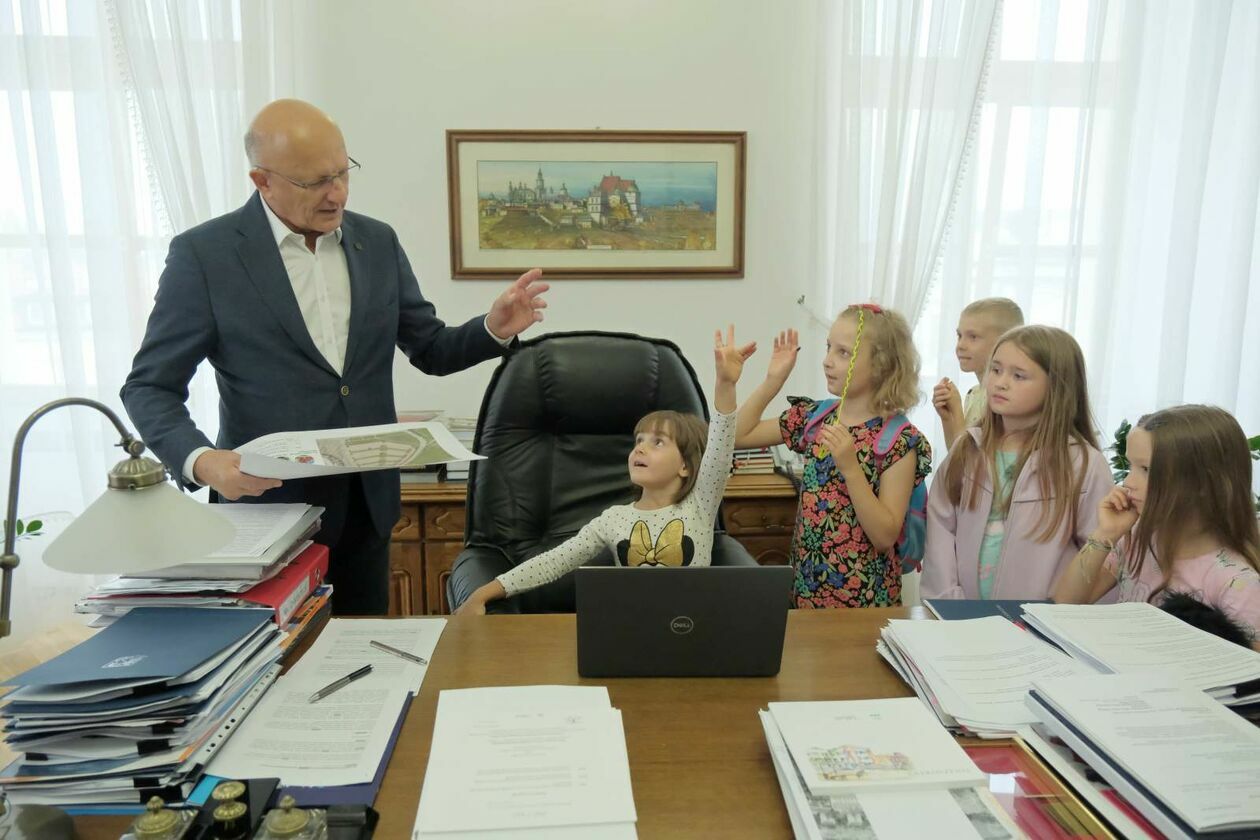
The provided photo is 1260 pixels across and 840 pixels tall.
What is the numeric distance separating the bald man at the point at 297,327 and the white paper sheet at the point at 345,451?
0.26 meters

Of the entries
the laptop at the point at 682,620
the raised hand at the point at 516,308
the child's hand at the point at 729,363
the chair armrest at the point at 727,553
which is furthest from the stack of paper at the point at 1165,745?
the raised hand at the point at 516,308

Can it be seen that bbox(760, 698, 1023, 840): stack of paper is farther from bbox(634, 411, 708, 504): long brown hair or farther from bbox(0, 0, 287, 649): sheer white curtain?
bbox(0, 0, 287, 649): sheer white curtain

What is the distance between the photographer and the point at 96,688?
36.6 inches

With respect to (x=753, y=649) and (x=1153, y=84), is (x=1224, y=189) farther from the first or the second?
(x=753, y=649)

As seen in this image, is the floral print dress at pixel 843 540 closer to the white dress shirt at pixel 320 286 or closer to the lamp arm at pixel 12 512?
the white dress shirt at pixel 320 286

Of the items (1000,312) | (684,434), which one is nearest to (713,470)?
(684,434)

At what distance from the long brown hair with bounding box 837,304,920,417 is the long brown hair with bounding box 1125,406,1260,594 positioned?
20.7 inches

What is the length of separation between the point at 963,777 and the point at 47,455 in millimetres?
3016

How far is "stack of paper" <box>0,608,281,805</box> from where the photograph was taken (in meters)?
0.92

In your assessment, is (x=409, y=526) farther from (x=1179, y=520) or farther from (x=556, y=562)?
(x=1179, y=520)

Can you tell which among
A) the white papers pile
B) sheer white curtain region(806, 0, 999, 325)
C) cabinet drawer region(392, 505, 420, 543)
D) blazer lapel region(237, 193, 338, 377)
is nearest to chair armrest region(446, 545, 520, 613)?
the white papers pile

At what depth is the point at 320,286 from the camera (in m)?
1.82

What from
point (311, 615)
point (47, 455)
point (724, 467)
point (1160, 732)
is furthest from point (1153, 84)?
point (47, 455)

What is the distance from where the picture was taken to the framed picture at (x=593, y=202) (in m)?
2.81
